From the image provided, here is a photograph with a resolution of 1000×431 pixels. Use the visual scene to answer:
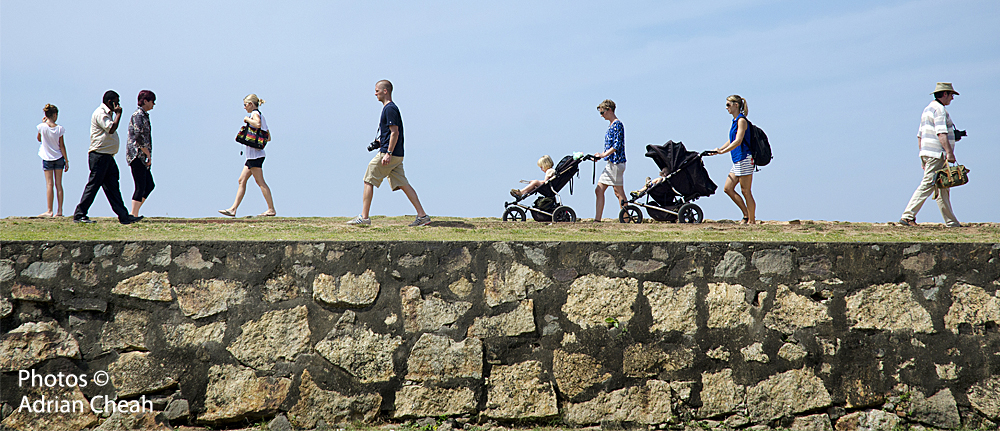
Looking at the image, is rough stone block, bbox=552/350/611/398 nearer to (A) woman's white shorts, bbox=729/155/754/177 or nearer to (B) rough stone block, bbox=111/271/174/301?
(B) rough stone block, bbox=111/271/174/301

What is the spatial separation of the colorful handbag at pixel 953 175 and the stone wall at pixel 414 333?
6.14 m

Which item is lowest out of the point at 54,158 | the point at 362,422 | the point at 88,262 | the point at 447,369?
the point at 362,422

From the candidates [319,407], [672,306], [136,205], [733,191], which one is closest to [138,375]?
[319,407]

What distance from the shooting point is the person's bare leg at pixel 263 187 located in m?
11.0

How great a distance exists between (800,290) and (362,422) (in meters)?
2.96

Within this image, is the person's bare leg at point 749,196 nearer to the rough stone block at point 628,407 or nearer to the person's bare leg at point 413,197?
the person's bare leg at point 413,197

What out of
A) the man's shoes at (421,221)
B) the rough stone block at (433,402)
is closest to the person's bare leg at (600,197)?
the man's shoes at (421,221)

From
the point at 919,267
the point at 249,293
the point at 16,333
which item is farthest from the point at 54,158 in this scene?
the point at 919,267

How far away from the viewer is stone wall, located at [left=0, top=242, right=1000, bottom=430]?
15.3 feet

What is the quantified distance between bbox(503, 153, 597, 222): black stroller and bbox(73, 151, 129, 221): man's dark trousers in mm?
5469

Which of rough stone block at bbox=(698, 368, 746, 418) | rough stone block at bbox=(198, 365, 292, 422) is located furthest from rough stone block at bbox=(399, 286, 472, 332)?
rough stone block at bbox=(698, 368, 746, 418)

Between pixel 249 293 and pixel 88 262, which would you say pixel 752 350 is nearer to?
pixel 249 293

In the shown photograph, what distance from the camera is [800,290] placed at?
189 inches

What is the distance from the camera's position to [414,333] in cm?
469
